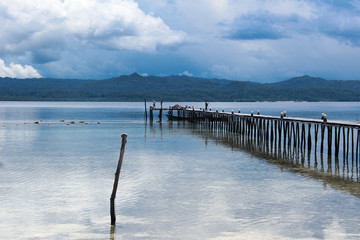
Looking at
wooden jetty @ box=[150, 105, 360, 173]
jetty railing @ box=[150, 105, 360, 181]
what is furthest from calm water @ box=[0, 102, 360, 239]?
wooden jetty @ box=[150, 105, 360, 173]

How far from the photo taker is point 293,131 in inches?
1344

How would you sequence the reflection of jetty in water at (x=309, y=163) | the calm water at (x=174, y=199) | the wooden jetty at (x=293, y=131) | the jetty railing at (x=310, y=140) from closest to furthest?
the calm water at (x=174, y=199), the reflection of jetty in water at (x=309, y=163), the jetty railing at (x=310, y=140), the wooden jetty at (x=293, y=131)

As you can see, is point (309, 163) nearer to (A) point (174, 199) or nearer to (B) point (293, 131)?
(B) point (293, 131)

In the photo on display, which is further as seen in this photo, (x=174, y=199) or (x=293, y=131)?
(x=293, y=131)

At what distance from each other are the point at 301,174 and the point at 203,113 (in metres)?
44.4

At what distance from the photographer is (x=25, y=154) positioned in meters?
30.7

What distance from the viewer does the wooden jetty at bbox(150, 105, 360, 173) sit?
1136 inches

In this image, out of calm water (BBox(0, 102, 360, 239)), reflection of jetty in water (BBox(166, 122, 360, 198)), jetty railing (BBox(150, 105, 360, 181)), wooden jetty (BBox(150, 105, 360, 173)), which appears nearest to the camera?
calm water (BBox(0, 102, 360, 239))

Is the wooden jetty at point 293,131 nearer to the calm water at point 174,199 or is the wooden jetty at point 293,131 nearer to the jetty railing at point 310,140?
the jetty railing at point 310,140

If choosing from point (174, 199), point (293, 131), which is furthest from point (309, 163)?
point (174, 199)

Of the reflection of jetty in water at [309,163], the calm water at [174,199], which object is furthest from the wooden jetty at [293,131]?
the calm water at [174,199]

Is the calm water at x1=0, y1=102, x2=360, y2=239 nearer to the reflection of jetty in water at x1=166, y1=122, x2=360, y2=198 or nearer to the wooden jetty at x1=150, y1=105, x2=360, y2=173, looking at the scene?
the reflection of jetty in water at x1=166, y1=122, x2=360, y2=198

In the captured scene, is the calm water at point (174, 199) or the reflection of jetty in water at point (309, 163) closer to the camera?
the calm water at point (174, 199)

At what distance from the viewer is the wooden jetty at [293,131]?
28.9 m
